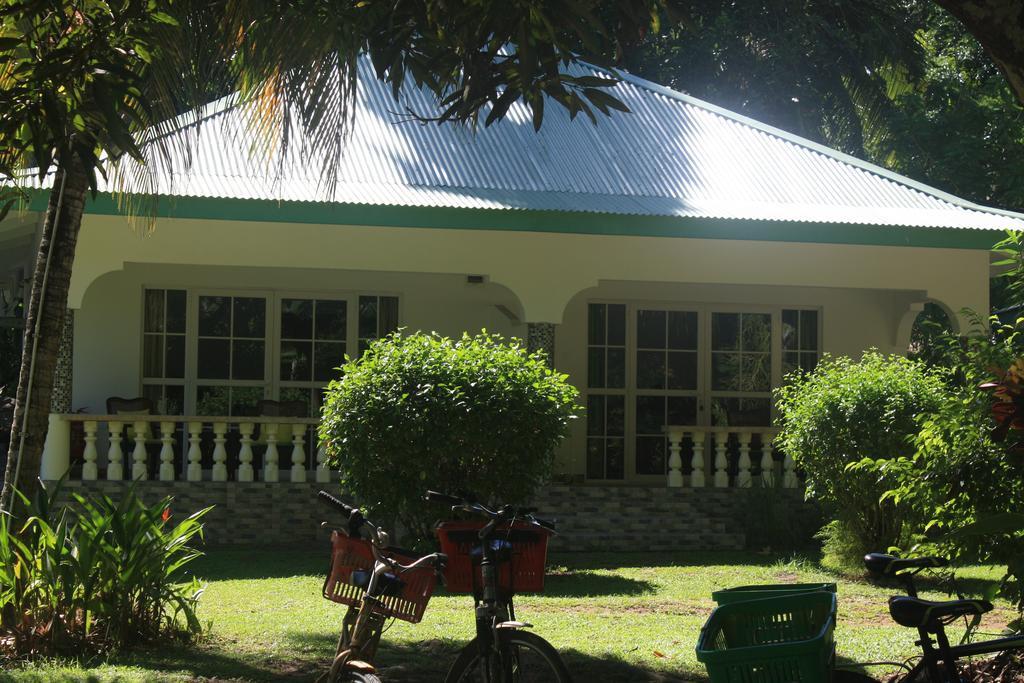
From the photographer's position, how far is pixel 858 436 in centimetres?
1018

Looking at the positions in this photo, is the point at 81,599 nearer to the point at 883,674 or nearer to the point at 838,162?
the point at 883,674

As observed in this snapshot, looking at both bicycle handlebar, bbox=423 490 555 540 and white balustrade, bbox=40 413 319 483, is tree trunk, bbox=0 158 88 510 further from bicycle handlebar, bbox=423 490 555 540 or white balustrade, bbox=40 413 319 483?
white balustrade, bbox=40 413 319 483

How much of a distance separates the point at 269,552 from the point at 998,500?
731 centimetres

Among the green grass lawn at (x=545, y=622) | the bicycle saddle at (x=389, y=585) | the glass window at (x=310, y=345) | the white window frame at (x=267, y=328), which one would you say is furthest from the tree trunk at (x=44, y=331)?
the glass window at (x=310, y=345)

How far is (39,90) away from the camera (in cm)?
549

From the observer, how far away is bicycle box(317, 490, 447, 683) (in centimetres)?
472

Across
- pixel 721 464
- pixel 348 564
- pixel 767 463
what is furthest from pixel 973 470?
pixel 767 463

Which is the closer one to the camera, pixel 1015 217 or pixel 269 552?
pixel 269 552

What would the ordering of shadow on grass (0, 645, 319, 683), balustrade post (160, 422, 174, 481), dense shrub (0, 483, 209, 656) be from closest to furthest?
shadow on grass (0, 645, 319, 683) < dense shrub (0, 483, 209, 656) < balustrade post (160, 422, 174, 481)

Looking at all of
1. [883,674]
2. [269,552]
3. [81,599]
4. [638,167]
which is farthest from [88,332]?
[883,674]

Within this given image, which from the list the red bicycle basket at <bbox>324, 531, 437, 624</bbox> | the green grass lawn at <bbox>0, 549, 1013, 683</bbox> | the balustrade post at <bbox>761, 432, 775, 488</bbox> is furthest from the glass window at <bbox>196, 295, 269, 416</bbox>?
the red bicycle basket at <bbox>324, 531, 437, 624</bbox>

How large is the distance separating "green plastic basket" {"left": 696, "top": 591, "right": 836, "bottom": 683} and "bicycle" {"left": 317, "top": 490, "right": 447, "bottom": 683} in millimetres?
1123

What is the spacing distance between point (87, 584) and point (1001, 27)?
16.4 ft

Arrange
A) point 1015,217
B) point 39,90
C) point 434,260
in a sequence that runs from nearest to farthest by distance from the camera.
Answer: point 39,90
point 434,260
point 1015,217
